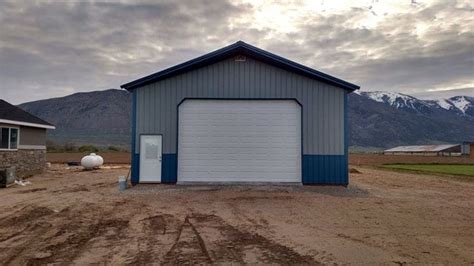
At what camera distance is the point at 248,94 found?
1966 centimetres

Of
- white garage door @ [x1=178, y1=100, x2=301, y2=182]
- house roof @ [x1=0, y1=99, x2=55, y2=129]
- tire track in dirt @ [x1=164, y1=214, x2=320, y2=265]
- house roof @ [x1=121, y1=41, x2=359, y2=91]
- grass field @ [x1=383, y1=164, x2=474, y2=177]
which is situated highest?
house roof @ [x1=121, y1=41, x2=359, y2=91]

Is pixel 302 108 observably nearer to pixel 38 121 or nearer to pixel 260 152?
pixel 260 152

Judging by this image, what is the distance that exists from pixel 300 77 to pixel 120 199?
884cm

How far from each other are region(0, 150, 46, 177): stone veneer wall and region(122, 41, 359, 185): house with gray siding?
9.44 m

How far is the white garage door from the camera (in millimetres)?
19453

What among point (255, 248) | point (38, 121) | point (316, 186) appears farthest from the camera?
point (38, 121)

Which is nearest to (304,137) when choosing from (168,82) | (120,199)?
(168,82)

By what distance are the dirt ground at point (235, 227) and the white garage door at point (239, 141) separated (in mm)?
1735

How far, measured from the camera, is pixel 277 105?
19719 mm

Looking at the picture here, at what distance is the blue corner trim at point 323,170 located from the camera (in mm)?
19312

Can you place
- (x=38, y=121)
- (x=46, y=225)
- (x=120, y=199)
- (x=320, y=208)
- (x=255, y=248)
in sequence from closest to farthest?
1. (x=255, y=248)
2. (x=46, y=225)
3. (x=320, y=208)
4. (x=120, y=199)
5. (x=38, y=121)

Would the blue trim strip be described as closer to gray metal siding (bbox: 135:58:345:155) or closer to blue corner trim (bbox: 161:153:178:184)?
gray metal siding (bbox: 135:58:345:155)

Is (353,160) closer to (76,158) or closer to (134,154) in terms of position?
(76,158)

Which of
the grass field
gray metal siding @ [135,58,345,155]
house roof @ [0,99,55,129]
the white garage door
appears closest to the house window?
house roof @ [0,99,55,129]
